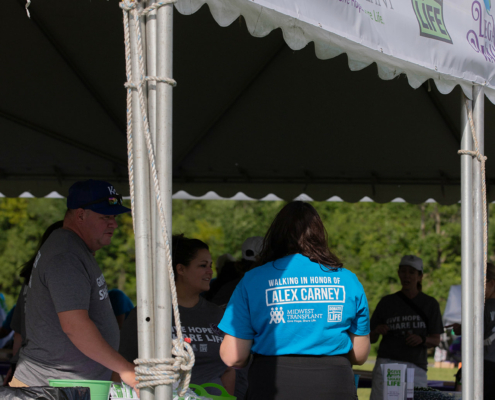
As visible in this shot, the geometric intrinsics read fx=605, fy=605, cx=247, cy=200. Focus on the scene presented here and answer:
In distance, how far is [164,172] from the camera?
1422 mm

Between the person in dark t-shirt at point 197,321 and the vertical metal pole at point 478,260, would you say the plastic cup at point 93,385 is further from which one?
the vertical metal pole at point 478,260

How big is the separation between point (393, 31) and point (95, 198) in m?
1.32

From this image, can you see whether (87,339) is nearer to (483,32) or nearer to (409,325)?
(483,32)

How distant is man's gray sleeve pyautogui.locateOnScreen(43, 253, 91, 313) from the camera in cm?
208

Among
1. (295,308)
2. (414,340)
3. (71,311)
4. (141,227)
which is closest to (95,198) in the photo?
(71,311)

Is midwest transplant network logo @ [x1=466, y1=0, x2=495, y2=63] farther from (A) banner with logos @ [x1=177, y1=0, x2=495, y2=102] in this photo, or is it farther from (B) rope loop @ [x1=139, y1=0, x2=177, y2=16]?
(B) rope loop @ [x1=139, y1=0, x2=177, y2=16]

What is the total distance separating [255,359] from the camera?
203 cm

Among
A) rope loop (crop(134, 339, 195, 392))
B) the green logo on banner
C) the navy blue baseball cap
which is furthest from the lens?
the navy blue baseball cap

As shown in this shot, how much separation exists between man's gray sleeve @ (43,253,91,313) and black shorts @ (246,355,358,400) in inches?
26.2

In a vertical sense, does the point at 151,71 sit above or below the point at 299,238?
above

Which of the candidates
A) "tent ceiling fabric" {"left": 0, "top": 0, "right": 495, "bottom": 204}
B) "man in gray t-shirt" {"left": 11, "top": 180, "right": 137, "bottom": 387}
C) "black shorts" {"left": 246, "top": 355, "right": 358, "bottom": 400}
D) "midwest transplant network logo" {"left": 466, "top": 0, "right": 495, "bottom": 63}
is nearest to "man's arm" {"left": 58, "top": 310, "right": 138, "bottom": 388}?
"man in gray t-shirt" {"left": 11, "top": 180, "right": 137, "bottom": 387}

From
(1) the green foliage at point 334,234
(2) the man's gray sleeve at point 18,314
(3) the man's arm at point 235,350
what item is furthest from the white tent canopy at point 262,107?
(1) the green foliage at point 334,234

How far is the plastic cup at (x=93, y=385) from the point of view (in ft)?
5.57

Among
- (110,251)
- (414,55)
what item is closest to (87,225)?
(414,55)
